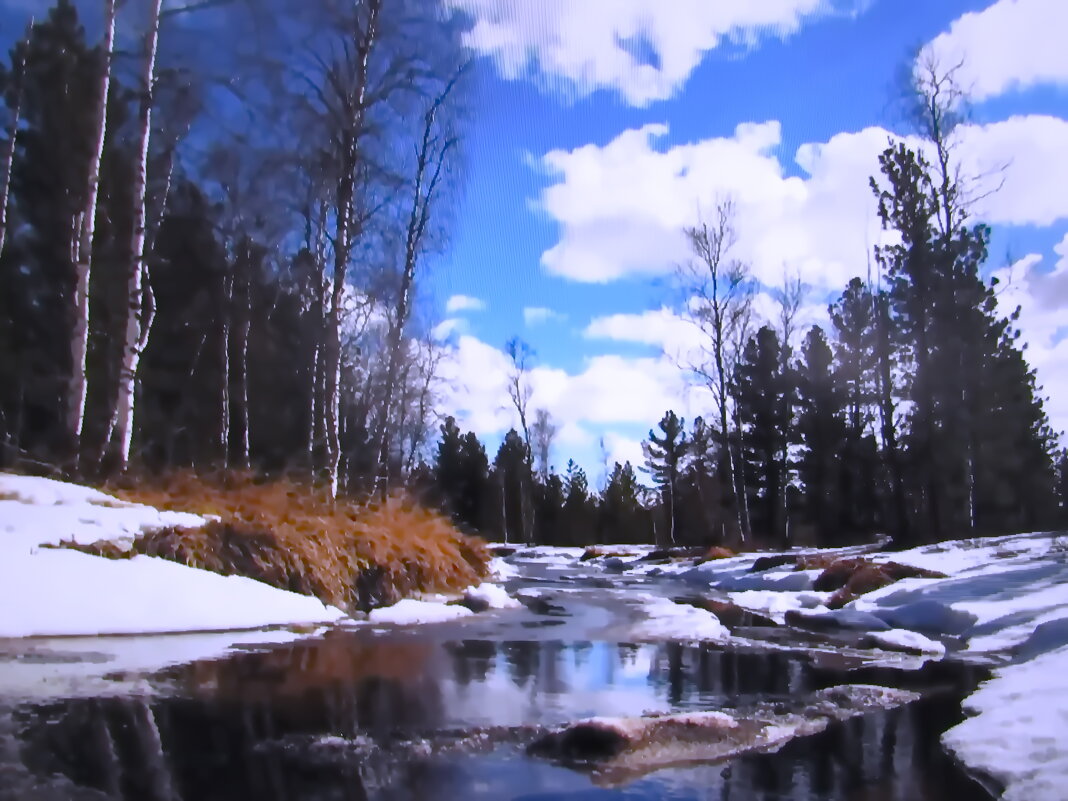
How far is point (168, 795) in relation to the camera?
322cm

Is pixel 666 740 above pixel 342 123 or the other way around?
the other way around

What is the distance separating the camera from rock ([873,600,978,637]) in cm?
966

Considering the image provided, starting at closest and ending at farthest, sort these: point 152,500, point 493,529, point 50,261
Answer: point 152,500 < point 50,261 < point 493,529

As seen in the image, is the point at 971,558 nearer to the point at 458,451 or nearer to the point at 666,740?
the point at 666,740

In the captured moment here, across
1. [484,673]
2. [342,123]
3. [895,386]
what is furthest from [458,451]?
[484,673]

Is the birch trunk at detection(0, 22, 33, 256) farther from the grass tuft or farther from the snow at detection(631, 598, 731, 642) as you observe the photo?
the snow at detection(631, 598, 731, 642)

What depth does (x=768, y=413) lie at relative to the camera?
45.6m

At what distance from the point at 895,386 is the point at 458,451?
4347 centimetres

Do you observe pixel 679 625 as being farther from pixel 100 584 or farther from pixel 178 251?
pixel 178 251

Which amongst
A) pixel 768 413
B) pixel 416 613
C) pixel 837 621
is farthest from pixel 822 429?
pixel 416 613

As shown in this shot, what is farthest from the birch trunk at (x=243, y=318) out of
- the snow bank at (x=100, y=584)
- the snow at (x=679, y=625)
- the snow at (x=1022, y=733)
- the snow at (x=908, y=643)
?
the snow at (x=1022, y=733)

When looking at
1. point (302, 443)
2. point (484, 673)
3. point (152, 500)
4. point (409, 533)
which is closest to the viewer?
point (484, 673)

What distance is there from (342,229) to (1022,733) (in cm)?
1263

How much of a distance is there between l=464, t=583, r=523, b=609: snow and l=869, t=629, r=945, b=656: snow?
5.40m
